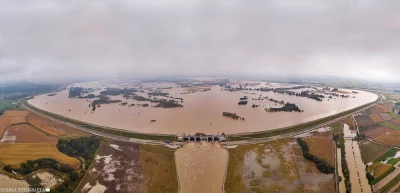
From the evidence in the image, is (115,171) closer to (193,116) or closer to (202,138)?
(202,138)

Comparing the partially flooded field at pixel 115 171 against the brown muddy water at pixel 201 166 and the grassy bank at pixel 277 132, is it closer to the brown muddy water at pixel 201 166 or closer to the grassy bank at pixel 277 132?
the brown muddy water at pixel 201 166

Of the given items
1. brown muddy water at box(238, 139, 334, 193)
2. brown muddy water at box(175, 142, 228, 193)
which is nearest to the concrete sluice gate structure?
brown muddy water at box(175, 142, 228, 193)

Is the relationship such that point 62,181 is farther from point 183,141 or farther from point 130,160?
point 183,141

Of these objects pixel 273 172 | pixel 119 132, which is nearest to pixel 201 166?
pixel 273 172

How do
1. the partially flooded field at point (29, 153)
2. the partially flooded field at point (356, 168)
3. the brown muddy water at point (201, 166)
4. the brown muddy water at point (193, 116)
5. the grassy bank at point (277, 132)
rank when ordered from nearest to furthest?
the partially flooded field at point (356, 168) → the brown muddy water at point (201, 166) → the partially flooded field at point (29, 153) → the grassy bank at point (277, 132) → the brown muddy water at point (193, 116)

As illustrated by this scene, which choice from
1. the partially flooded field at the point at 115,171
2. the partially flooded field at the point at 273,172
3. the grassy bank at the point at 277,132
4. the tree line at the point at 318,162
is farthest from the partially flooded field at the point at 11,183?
the tree line at the point at 318,162

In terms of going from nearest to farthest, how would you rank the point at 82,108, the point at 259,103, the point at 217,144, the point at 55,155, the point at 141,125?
the point at 55,155
the point at 217,144
the point at 141,125
the point at 82,108
the point at 259,103

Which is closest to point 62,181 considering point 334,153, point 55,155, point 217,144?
point 55,155
